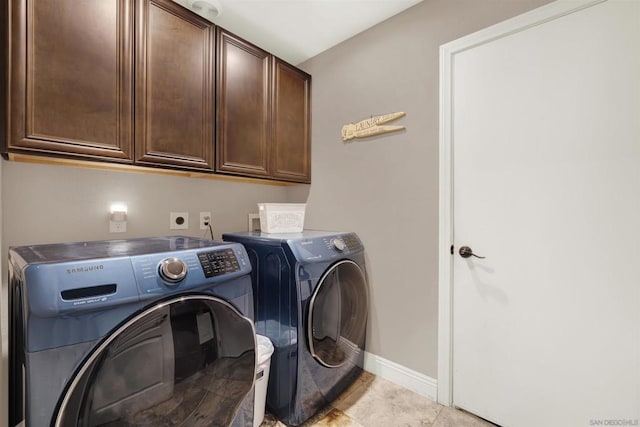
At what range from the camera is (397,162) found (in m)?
1.84

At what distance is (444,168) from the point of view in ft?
5.38

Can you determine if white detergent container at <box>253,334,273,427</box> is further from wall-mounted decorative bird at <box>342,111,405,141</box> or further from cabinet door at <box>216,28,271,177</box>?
wall-mounted decorative bird at <box>342,111,405,141</box>

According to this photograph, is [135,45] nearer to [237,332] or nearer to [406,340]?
[237,332]

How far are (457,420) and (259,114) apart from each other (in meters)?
2.15

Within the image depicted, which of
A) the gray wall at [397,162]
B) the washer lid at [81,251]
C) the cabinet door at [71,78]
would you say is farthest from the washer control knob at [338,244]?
the cabinet door at [71,78]

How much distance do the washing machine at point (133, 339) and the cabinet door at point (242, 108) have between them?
2.52 feet

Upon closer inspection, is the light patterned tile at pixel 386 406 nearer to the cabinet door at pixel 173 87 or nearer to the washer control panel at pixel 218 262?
the washer control panel at pixel 218 262

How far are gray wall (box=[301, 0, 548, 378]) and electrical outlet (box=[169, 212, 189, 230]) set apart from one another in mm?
1016

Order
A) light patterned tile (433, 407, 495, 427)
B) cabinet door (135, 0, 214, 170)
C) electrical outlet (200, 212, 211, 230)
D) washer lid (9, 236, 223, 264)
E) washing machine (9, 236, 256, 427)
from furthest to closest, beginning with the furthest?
electrical outlet (200, 212, 211, 230) < light patterned tile (433, 407, 495, 427) < cabinet door (135, 0, 214, 170) < washer lid (9, 236, 223, 264) < washing machine (9, 236, 256, 427)

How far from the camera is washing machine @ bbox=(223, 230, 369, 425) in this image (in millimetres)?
1431

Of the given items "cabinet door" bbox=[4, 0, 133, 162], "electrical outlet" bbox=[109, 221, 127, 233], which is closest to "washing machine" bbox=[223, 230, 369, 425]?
"electrical outlet" bbox=[109, 221, 127, 233]

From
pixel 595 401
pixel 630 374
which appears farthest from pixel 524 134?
pixel 595 401

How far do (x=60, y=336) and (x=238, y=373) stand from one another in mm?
635

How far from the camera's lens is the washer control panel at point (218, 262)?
1066 millimetres
